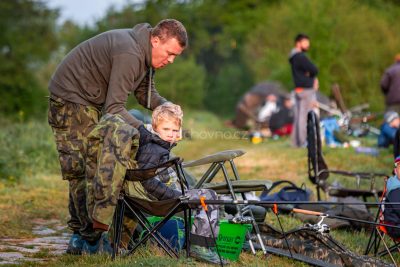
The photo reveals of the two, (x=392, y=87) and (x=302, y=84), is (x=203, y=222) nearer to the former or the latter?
(x=302, y=84)

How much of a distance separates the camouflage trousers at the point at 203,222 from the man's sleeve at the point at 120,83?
2.24ft

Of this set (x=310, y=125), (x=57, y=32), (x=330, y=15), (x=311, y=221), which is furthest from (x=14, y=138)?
(x=57, y=32)

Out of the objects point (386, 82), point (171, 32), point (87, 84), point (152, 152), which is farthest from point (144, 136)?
point (386, 82)

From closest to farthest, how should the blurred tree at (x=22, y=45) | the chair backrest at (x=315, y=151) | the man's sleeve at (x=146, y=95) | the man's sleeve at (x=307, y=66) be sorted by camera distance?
the man's sleeve at (x=146, y=95), the chair backrest at (x=315, y=151), the man's sleeve at (x=307, y=66), the blurred tree at (x=22, y=45)

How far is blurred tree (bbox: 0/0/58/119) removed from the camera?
33750mm

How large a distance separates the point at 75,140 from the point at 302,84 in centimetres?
1023

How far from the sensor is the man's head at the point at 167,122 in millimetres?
5848

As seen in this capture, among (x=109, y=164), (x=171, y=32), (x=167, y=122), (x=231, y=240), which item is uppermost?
(x=171, y=32)

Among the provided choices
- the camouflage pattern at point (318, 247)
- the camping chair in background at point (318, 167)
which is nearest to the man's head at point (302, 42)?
the camping chair in background at point (318, 167)

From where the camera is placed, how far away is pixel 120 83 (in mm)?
5789

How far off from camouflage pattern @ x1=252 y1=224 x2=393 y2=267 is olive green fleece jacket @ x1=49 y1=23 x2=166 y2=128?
1.39m

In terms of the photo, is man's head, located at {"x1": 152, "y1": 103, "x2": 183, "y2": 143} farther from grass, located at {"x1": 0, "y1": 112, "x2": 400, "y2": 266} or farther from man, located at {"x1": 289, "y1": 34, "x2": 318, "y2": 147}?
man, located at {"x1": 289, "y1": 34, "x2": 318, "y2": 147}

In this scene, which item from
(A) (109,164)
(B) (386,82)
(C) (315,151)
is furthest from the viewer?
(B) (386,82)

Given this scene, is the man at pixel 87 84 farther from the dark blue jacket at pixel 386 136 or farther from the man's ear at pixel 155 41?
the dark blue jacket at pixel 386 136
